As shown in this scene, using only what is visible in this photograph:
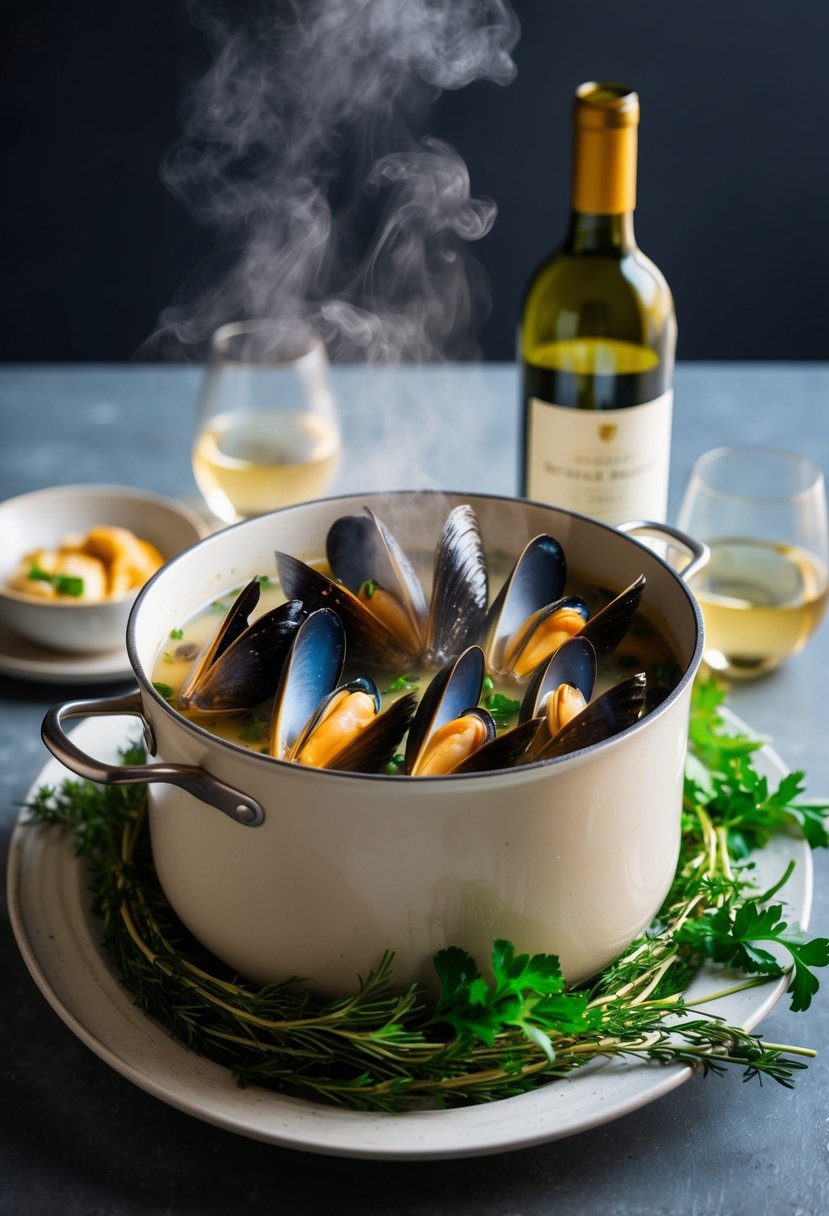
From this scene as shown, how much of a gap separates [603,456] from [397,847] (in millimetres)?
871

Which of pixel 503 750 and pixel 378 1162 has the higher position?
pixel 503 750

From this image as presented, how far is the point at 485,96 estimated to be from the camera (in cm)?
376

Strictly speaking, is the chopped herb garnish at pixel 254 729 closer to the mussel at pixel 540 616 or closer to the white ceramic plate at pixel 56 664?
the mussel at pixel 540 616

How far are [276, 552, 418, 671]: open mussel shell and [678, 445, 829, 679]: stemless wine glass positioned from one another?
598 mm

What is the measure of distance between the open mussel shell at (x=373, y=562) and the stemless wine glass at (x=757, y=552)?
54 centimetres

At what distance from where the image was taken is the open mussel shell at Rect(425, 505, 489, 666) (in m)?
1.36

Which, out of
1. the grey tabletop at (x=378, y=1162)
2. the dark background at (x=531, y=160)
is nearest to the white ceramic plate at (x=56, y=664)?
the grey tabletop at (x=378, y=1162)

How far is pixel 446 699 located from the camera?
1148mm

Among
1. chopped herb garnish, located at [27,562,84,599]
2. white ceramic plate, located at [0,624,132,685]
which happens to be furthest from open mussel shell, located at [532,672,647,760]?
chopped herb garnish, located at [27,562,84,599]

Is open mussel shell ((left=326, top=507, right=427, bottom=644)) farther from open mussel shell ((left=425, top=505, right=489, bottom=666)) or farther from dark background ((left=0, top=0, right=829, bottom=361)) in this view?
dark background ((left=0, top=0, right=829, bottom=361))

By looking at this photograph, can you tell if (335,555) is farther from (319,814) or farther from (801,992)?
(801,992)

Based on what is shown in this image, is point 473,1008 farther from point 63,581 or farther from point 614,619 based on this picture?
point 63,581

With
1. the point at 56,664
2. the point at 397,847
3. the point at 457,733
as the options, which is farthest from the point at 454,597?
the point at 56,664

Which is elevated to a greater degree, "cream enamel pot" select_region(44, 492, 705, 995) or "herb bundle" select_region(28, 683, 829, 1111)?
"cream enamel pot" select_region(44, 492, 705, 995)
